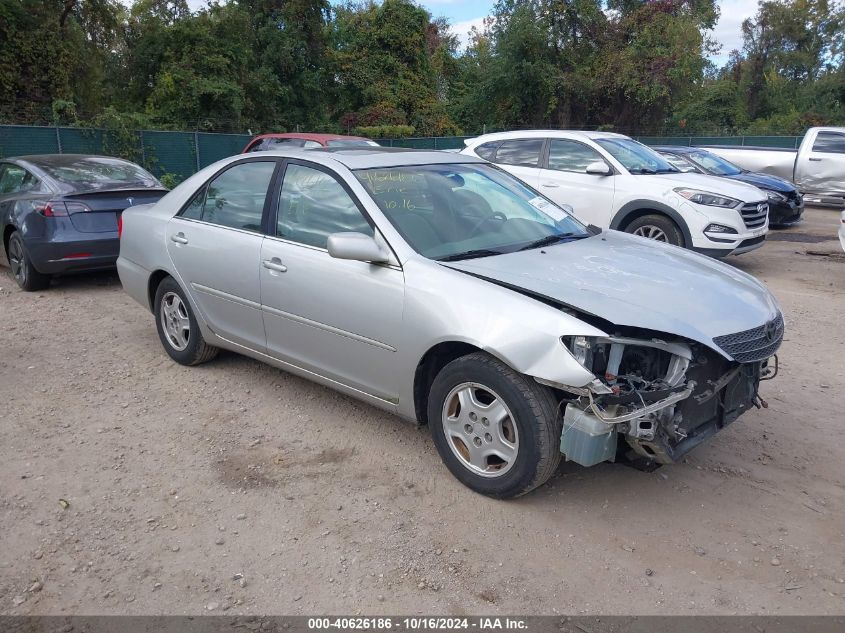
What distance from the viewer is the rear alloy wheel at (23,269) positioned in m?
7.86

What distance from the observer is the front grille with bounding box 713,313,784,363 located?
336 cm

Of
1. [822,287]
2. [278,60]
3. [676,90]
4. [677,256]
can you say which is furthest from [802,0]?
[677,256]

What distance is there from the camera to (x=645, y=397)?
3195 mm

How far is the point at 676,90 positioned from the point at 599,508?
1200 inches

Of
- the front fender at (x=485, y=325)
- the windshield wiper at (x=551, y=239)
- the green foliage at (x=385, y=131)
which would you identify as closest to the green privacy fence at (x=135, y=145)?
the green foliage at (x=385, y=131)

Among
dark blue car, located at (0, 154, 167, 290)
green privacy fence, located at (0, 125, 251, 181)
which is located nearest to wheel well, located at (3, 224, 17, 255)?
dark blue car, located at (0, 154, 167, 290)

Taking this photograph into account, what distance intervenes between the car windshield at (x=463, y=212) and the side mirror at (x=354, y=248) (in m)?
0.22

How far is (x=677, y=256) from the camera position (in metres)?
4.36

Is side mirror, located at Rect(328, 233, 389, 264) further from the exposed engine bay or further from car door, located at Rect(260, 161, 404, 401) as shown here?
the exposed engine bay

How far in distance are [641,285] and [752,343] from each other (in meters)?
0.60

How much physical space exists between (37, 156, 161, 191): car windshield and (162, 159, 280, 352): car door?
329cm

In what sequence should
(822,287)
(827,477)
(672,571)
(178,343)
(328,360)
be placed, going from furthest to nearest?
1. (822,287)
2. (178,343)
3. (328,360)
4. (827,477)
5. (672,571)

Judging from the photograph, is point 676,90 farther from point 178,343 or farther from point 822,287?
point 178,343

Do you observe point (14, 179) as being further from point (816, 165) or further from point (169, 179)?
point (816, 165)
